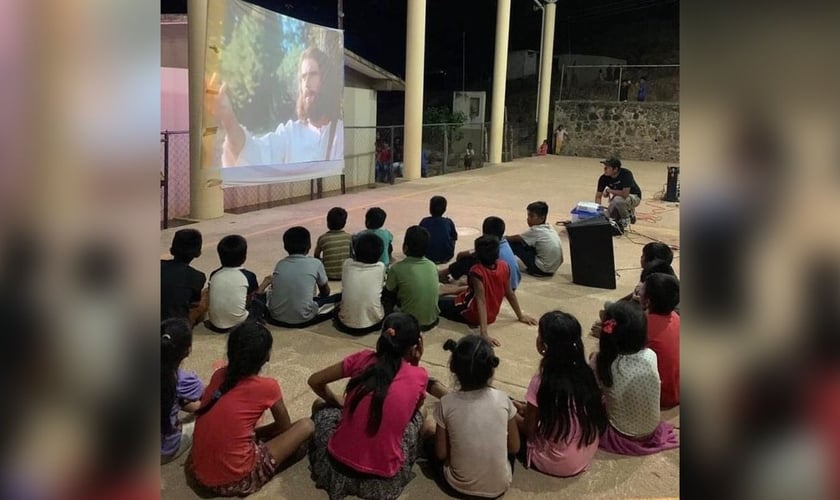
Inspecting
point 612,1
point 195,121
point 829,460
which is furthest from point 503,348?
point 612,1

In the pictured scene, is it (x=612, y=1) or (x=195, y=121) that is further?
(x=612, y=1)

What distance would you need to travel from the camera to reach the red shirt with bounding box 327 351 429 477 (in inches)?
95.7

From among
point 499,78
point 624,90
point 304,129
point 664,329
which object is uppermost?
point 624,90

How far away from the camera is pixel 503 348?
412 cm

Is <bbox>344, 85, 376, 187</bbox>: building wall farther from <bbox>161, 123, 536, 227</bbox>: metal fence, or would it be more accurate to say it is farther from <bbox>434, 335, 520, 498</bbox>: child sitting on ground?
<bbox>434, 335, 520, 498</bbox>: child sitting on ground

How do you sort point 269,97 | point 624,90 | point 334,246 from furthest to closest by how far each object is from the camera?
point 624,90 → point 269,97 → point 334,246

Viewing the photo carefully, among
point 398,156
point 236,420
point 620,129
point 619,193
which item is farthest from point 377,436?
point 620,129

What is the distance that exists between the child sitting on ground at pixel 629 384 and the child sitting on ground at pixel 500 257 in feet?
5.67

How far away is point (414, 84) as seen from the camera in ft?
Result: 43.3

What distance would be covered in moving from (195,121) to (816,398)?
8.00 metres

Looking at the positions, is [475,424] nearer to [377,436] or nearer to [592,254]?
[377,436]

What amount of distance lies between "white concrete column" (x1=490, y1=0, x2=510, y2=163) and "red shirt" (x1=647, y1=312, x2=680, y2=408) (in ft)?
46.3

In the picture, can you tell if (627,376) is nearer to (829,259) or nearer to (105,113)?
(829,259)

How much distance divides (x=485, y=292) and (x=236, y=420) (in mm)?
2207
